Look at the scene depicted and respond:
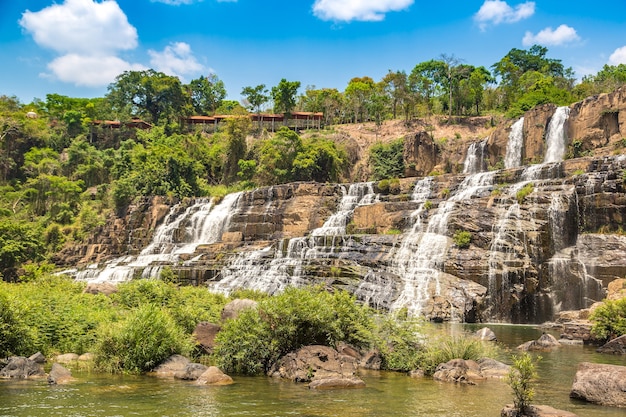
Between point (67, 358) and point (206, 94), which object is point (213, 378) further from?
point (206, 94)

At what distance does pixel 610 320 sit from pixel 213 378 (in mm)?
13584

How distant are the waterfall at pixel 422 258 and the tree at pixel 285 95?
39.8 m

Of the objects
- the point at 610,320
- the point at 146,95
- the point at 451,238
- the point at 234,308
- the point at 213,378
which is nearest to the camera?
the point at 213,378

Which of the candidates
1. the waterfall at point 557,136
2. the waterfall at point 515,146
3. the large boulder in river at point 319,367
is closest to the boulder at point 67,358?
the large boulder in river at point 319,367

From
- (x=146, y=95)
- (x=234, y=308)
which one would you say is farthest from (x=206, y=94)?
(x=234, y=308)

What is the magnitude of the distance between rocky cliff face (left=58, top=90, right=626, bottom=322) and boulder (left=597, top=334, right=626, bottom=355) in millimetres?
9965

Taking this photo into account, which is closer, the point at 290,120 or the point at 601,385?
the point at 601,385

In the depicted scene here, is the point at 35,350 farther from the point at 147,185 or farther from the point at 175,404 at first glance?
the point at 147,185

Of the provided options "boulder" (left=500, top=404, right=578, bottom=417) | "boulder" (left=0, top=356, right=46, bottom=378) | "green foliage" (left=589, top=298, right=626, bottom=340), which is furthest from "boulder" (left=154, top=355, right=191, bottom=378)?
"green foliage" (left=589, top=298, right=626, bottom=340)

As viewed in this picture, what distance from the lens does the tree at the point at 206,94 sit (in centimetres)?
8856

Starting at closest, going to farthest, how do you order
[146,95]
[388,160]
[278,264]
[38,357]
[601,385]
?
[601,385] < [38,357] < [278,264] < [388,160] < [146,95]

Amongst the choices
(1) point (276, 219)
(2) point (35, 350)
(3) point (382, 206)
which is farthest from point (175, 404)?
(1) point (276, 219)

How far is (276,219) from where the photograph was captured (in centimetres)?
4631

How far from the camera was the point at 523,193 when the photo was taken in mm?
33312
